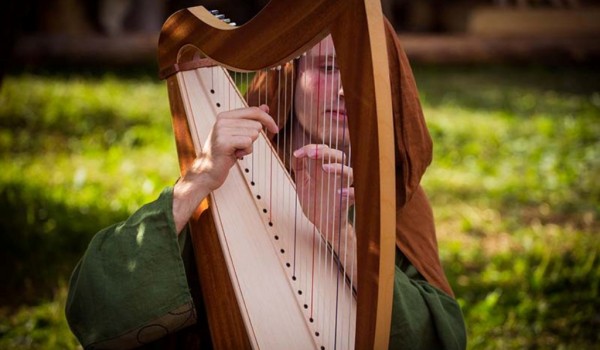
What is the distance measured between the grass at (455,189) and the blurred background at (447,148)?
1 centimetres

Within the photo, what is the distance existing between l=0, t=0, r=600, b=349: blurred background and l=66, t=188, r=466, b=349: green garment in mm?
1541

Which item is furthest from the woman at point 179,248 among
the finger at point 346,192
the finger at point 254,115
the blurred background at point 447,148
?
the blurred background at point 447,148

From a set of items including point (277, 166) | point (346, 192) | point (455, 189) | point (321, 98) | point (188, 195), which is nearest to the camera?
point (346, 192)

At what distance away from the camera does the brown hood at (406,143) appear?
182cm

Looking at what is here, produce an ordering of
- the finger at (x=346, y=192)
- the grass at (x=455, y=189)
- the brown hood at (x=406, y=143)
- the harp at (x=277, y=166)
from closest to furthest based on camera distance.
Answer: the harp at (x=277, y=166) → the finger at (x=346, y=192) → the brown hood at (x=406, y=143) → the grass at (x=455, y=189)

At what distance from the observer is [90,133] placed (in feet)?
21.2

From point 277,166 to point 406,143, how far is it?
38cm

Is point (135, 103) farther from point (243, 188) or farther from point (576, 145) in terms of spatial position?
point (243, 188)

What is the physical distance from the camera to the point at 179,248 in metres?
1.88

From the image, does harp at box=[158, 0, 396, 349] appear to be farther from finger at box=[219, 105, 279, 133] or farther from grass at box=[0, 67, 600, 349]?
grass at box=[0, 67, 600, 349]

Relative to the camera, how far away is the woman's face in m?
1.67

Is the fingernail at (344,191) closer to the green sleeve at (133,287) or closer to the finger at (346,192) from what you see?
the finger at (346,192)

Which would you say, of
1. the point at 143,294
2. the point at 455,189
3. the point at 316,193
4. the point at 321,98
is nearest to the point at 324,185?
the point at 316,193

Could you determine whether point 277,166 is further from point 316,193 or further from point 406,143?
point 406,143
